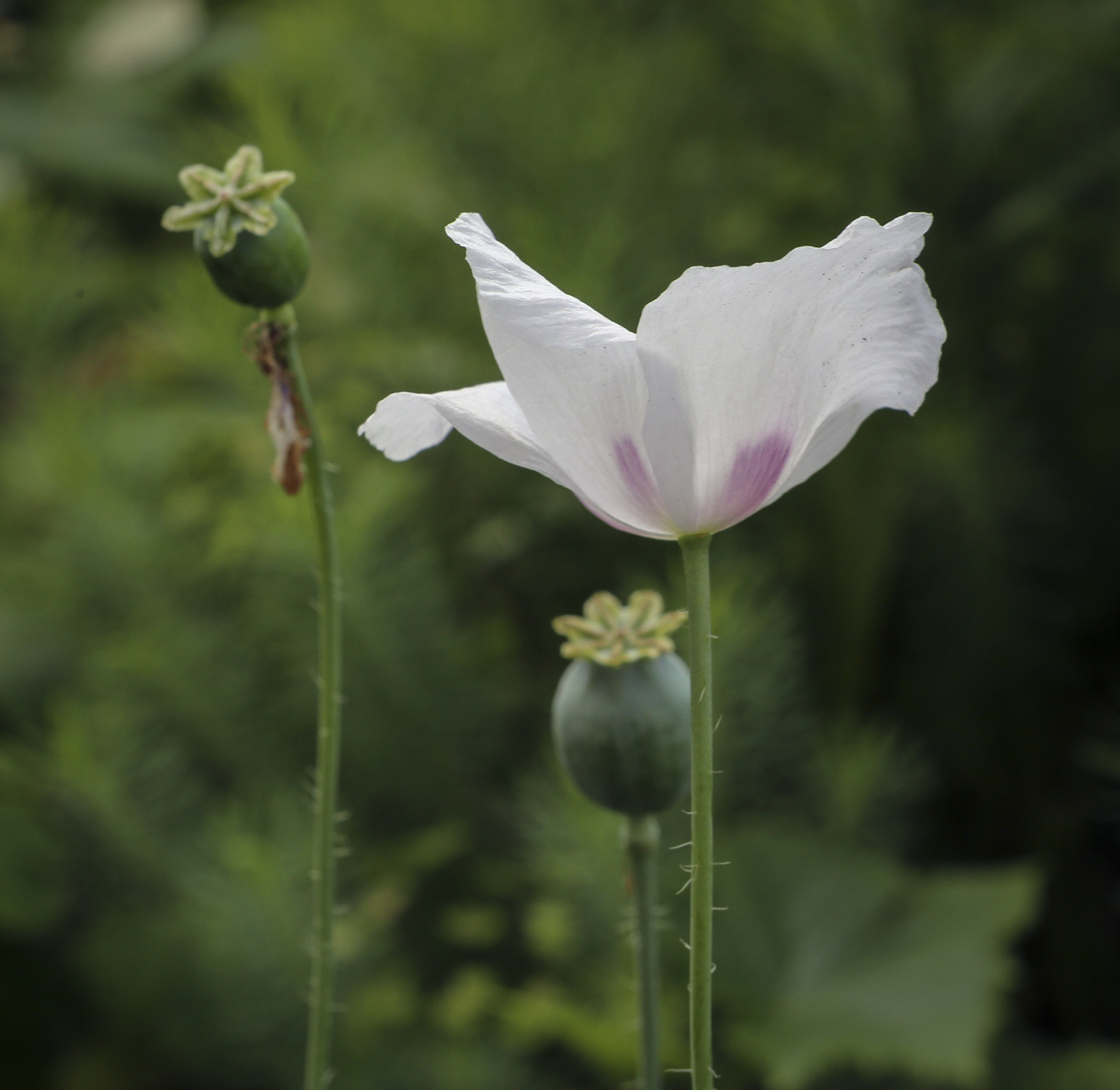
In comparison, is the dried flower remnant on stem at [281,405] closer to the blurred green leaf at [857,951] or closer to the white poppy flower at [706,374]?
the white poppy flower at [706,374]

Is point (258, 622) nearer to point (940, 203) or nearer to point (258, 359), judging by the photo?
point (940, 203)

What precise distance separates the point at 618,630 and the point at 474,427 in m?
0.10

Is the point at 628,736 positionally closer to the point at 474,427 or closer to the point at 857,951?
the point at 474,427

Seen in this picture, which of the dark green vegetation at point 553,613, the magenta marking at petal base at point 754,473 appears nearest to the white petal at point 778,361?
the magenta marking at petal base at point 754,473

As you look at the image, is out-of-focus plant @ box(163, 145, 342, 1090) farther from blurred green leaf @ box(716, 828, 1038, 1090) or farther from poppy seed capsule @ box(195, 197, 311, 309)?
blurred green leaf @ box(716, 828, 1038, 1090)

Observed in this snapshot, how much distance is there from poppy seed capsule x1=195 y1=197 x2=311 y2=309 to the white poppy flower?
37 millimetres

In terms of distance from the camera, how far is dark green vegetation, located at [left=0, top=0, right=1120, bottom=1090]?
93cm

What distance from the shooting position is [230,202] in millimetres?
265

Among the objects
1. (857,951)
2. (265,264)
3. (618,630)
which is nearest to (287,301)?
(265,264)

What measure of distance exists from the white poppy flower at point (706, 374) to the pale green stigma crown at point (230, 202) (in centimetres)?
4

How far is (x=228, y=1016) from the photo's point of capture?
0.93 meters

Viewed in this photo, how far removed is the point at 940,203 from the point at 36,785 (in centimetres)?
92

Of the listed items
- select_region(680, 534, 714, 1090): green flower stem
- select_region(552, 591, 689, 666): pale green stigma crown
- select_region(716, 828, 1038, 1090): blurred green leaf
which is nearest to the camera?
select_region(680, 534, 714, 1090): green flower stem

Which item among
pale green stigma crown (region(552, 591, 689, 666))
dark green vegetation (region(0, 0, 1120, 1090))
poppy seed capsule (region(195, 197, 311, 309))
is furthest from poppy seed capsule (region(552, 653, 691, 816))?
dark green vegetation (region(0, 0, 1120, 1090))
